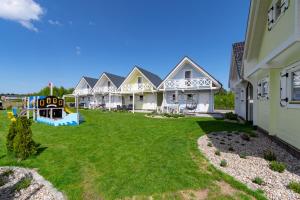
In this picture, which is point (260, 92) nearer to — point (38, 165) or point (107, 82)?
point (38, 165)

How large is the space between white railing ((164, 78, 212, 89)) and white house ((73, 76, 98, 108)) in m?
16.7

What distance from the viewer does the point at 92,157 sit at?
19.0 feet

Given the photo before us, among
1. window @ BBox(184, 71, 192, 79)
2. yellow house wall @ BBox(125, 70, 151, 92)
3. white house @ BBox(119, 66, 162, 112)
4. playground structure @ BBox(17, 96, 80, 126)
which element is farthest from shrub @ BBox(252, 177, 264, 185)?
yellow house wall @ BBox(125, 70, 151, 92)

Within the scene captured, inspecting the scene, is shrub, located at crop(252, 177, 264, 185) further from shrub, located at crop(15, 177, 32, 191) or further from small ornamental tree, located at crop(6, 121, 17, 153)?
small ornamental tree, located at crop(6, 121, 17, 153)

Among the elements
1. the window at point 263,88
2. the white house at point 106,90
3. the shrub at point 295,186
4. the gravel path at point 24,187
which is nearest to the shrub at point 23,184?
the gravel path at point 24,187

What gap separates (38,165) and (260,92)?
1025cm

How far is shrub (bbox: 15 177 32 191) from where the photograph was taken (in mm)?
4184

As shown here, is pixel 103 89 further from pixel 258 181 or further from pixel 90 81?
pixel 258 181

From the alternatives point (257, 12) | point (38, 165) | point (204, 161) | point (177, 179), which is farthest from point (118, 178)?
point (257, 12)

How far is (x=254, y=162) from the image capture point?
496cm

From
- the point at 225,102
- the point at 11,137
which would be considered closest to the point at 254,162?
the point at 11,137

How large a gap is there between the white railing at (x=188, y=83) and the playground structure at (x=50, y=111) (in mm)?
12001

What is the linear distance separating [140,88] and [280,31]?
20063mm

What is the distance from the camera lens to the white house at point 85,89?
107ft
